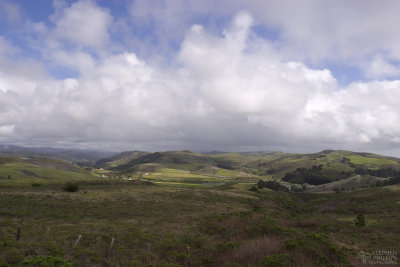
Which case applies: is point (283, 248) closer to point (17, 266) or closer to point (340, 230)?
point (17, 266)

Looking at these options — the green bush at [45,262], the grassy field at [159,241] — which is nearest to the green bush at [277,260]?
the grassy field at [159,241]

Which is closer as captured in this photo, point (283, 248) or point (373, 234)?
point (283, 248)

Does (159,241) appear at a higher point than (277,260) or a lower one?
lower

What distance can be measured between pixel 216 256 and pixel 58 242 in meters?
14.4

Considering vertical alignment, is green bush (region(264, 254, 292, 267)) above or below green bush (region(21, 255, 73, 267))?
above

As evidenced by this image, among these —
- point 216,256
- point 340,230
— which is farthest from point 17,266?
point 340,230

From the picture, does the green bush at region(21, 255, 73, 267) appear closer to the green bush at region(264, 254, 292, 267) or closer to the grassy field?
the grassy field

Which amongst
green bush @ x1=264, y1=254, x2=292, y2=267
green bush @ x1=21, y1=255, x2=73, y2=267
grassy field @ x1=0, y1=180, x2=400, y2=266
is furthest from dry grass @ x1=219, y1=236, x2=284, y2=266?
green bush @ x1=21, y1=255, x2=73, y2=267

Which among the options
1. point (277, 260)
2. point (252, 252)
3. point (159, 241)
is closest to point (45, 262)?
point (159, 241)

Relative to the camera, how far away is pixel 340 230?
98.6ft

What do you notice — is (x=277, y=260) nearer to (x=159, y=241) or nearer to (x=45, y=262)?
(x=159, y=241)

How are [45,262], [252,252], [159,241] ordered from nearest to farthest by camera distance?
[45,262] < [252,252] < [159,241]

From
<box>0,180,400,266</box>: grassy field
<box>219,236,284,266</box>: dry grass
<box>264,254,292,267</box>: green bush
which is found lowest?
<box>0,180,400,266</box>: grassy field

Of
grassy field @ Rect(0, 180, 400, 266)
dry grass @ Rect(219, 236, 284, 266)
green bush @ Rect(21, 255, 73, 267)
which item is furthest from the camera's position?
grassy field @ Rect(0, 180, 400, 266)
